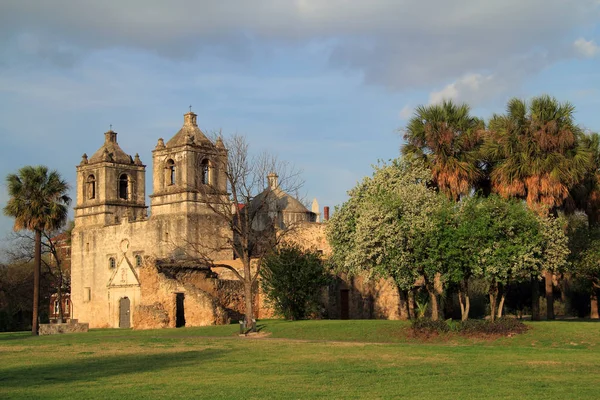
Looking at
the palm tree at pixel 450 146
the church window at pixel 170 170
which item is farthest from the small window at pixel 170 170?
the palm tree at pixel 450 146

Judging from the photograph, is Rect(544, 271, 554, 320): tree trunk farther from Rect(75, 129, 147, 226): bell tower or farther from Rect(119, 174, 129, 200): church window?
Rect(119, 174, 129, 200): church window

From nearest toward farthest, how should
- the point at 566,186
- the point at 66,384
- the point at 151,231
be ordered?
the point at 66,384, the point at 566,186, the point at 151,231

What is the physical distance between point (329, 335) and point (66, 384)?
1411cm

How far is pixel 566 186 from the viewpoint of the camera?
33.6 m

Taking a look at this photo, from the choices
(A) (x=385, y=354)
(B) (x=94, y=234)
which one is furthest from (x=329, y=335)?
(B) (x=94, y=234)

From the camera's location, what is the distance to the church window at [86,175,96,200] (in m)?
62.5

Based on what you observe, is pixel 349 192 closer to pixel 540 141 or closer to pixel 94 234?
pixel 540 141

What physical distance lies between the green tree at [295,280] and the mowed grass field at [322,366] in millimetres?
8362

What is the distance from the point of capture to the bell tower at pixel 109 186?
6103cm

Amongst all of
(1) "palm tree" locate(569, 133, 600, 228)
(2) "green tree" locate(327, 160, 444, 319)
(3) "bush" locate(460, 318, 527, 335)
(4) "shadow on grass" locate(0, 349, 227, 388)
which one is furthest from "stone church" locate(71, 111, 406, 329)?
(4) "shadow on grass" locate(0, 349, 227, 388)

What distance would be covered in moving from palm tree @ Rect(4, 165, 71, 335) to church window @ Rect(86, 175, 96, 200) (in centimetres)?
1657

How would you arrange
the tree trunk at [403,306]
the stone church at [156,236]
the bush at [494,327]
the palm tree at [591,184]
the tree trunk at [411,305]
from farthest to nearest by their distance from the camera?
the stone church at [156,236] → the tree trunk at [403,306] → the tree trunk at [411,305] → the palm tree at [591,184] → the bush at [494,327]

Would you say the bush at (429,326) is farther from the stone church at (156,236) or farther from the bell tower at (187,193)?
the bell tower at (187,193)

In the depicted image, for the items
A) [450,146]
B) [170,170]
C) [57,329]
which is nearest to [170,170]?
[170,170]
